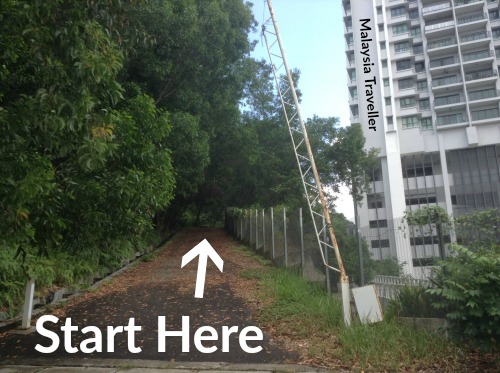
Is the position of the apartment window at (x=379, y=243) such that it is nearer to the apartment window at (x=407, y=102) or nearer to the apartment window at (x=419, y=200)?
the apartment window at (x=419, y=200)

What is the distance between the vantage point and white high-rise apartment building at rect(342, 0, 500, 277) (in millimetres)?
43031

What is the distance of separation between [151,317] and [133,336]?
113cm

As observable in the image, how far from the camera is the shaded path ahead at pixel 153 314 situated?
6258 mm

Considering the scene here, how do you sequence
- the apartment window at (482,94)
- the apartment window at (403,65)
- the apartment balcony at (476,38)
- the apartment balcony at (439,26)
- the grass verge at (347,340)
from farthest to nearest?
the apartment window at (403,65) < the apartment balcony at (439,26) < the apartment balcony at (476,38) < the apartment window at (482,94) < the grass verge at (347,340)

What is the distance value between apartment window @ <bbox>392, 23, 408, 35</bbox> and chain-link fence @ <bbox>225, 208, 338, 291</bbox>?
40.1m

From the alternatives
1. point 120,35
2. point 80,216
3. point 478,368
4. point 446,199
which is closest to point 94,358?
point 80,216

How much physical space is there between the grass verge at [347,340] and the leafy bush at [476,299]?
1.64 feet

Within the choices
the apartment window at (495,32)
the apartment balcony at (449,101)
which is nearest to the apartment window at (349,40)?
the apartment balcony at (449,101)

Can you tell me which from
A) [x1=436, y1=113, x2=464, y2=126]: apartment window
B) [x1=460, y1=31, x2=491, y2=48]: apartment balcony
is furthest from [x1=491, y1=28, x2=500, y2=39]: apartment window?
[x1=436, y1=113, x2=464, y2=126]: apartment window

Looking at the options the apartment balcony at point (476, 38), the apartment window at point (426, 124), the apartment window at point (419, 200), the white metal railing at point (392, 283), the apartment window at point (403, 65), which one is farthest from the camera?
the apartment window at point (403, 65)

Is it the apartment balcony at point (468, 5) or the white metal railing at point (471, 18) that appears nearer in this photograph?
the apartment balcony at point (468, 5)

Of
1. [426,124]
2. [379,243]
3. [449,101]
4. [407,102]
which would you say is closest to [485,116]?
[449,101]

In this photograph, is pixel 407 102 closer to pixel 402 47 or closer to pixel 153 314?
pixel 402 47

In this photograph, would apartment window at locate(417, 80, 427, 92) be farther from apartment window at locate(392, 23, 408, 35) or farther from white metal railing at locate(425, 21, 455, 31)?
apartment window at locate(392, 23, 408, 35)
